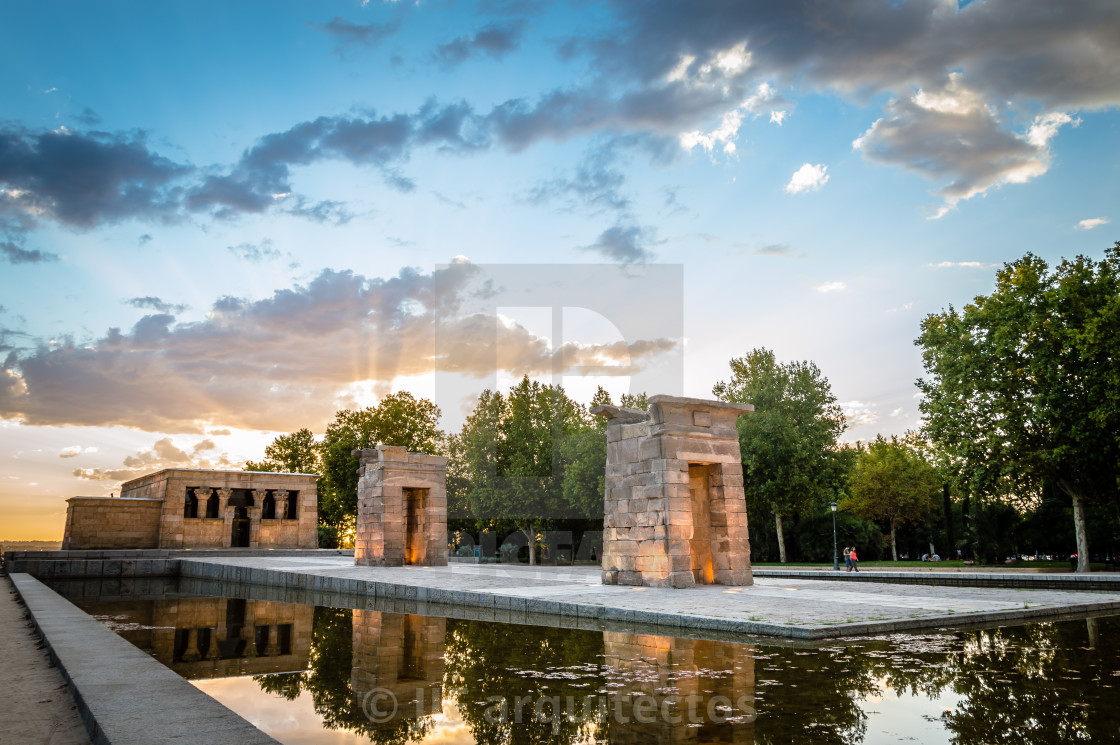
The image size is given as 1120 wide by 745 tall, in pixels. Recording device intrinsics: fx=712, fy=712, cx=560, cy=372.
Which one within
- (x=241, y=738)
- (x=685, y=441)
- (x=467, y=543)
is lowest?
(x=467, y=543)

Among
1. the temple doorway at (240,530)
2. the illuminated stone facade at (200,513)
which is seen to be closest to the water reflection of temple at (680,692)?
the illuminated stone facade at (200,513)

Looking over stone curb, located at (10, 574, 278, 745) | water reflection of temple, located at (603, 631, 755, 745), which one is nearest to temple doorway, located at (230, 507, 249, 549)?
stone curb, located at (10, 574, 278, 745)

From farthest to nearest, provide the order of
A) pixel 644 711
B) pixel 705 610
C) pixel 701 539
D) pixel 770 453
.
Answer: pixel 770 453, pixel 701 539, pixel 705 610, pixel 644 711

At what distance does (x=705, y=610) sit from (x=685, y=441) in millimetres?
6025

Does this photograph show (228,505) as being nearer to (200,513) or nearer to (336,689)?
(200,513)

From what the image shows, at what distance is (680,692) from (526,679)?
1388 millimetres

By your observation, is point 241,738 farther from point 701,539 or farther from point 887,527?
point 887,527

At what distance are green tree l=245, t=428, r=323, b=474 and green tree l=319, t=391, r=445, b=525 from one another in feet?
31.7

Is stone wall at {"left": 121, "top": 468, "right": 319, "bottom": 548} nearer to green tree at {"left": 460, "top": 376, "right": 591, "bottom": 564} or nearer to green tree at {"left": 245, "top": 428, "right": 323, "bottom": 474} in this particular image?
green tree at {"left": 460, "top": 376, "right": 591, "bottom": 564}

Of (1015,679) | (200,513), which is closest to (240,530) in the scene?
(200,513)

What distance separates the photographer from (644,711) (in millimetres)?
4891

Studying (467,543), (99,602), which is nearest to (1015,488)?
(99,602)

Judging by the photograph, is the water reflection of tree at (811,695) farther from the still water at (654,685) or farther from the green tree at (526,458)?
the green tree at (526,458)

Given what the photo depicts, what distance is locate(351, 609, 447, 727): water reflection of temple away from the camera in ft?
17.1
